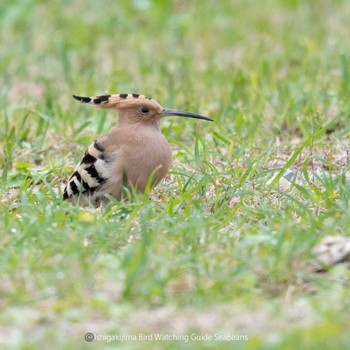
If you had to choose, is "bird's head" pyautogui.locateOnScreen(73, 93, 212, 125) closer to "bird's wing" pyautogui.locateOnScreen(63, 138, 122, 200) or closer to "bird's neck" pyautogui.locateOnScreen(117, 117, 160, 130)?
"bird's neck" pyautogui.locateOnScreen(117, 117, 160, 130)

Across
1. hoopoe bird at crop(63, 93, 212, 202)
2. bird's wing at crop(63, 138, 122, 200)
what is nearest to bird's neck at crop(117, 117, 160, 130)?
hoopoe bird at crop(63, 93, 212, 202)

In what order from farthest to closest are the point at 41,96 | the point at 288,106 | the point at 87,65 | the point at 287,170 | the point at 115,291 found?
the point at 87,65 → the point at 41,96 → the point at 288,106 → the point at 287,170 → the point at 115,291

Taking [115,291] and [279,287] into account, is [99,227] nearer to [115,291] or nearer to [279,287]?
[115,291]

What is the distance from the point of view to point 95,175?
4918 millimetres

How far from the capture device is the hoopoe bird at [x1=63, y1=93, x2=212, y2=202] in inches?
191

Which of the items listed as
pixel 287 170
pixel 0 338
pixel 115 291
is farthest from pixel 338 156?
pixel 0 338

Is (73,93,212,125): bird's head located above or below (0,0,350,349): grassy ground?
above

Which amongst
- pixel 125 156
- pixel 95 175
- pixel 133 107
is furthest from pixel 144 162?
pixel 133 107

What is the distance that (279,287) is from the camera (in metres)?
3.80

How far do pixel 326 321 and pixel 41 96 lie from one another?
4528 millimetres

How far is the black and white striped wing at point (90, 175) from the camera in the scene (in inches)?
193

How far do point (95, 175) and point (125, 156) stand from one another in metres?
0.18

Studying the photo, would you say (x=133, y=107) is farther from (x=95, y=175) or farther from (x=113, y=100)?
(x=95, y=175)

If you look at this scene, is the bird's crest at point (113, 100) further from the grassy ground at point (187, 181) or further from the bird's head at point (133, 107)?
the grassy ground at point (187, 181)
